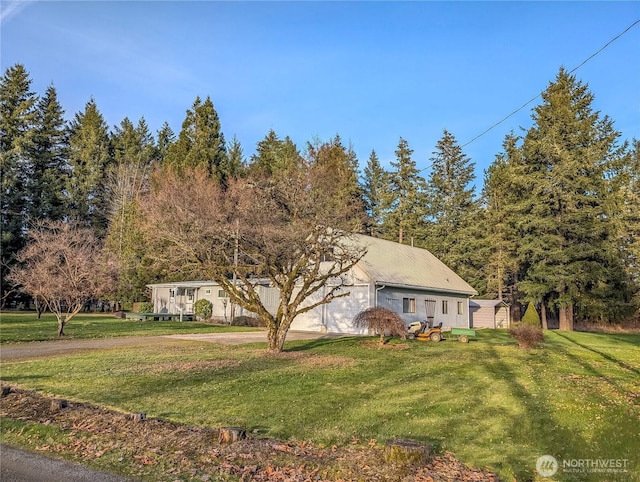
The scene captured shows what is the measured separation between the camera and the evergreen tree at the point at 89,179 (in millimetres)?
45469

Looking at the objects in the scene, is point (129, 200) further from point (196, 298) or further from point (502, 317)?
point (502, 317)

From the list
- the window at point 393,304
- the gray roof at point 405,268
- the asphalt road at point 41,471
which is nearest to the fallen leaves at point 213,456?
the asphalt road at point 41,471

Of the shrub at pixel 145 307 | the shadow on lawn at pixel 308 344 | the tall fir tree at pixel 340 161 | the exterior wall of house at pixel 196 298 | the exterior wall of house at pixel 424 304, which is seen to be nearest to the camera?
the shadow on lawn at pixel 308 344

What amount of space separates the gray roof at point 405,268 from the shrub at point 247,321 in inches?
311

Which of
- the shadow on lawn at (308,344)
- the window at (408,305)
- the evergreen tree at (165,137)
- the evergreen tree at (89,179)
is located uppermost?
the evergreen tree at (165,137)

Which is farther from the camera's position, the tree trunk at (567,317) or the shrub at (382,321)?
the tree trunk at (567,317)

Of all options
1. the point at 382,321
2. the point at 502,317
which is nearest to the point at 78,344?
the point at 382,321

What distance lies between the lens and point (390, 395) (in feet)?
28.5

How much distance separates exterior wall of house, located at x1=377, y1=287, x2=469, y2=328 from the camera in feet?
79.4

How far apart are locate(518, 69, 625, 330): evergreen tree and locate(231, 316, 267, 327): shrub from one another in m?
20.3

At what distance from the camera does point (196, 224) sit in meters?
15.1

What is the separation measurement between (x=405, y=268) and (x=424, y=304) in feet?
7.92

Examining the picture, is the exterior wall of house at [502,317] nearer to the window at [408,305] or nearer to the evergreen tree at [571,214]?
the evergreen tree at [571,214]

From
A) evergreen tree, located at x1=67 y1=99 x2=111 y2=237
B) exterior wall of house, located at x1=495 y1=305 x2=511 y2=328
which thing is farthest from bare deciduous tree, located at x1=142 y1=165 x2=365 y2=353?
evergreen tree, located at x1=67 y1=99 x2=111 y2=237
